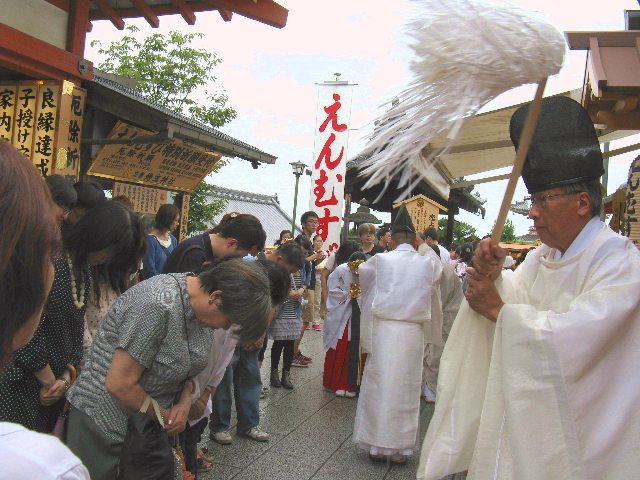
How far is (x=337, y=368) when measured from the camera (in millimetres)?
7199

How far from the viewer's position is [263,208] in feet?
114

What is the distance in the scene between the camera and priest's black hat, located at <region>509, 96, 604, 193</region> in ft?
7.76

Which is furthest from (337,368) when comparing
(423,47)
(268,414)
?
(423,47)

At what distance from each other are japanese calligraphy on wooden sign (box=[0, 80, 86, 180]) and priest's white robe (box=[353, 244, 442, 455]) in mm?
3905

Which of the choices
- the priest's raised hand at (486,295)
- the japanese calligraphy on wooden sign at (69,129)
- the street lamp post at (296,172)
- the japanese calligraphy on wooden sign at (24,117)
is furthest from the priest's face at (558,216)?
the street lamp post at (296,172)

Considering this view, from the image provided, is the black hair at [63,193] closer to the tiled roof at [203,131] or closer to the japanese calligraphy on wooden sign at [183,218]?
the tiled roof at [203,131]

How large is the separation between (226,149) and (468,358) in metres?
7.13

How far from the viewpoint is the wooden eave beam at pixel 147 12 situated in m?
6.85

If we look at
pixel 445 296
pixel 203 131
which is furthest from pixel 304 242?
pixel 445 296

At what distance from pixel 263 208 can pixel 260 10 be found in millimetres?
28393

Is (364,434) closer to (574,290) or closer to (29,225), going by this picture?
(574,290)

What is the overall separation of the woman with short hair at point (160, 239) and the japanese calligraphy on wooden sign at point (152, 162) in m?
1.66

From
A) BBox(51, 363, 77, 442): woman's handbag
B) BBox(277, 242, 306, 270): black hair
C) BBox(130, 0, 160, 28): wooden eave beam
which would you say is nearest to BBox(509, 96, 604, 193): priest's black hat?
BBox(51, 363, 77, 442): woman's handbag

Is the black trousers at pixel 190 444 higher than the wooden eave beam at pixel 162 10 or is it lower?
lower
